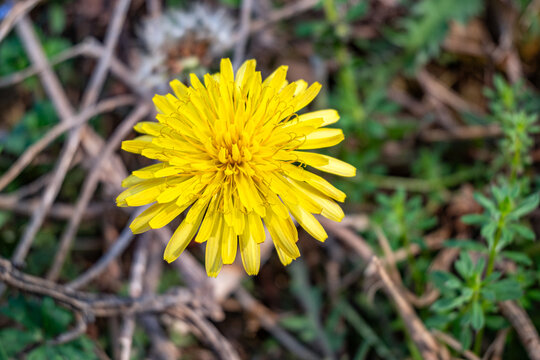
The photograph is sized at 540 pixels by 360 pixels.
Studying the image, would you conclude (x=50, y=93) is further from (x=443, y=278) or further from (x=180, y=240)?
(x=443, y=278)

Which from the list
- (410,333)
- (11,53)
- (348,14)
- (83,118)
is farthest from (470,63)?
(11,53)

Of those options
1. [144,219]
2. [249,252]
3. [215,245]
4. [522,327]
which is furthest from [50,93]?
[522,327]

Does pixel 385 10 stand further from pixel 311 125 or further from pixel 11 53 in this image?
pixel 11 53

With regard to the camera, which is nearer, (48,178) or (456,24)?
(48,178)

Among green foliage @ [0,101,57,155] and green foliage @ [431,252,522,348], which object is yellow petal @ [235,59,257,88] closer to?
green foliage @ [431,252,522,348]

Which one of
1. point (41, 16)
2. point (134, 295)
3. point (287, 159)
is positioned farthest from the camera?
point (41, 16)

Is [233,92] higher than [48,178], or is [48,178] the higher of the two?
[48,178]
